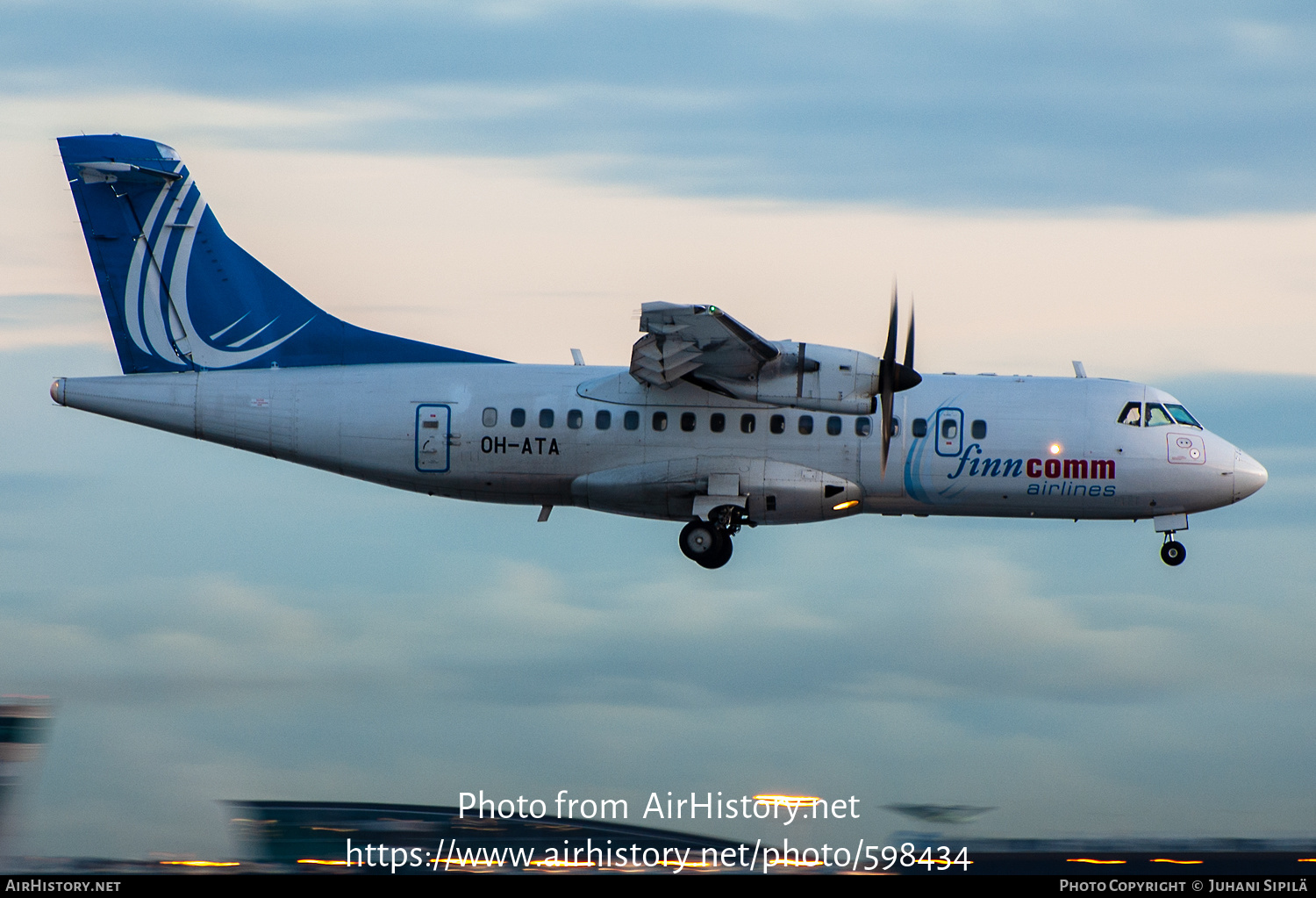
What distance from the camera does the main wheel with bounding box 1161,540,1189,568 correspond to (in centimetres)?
2750

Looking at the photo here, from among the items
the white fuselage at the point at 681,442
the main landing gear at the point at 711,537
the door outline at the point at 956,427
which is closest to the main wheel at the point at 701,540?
the main landing gear at the point at 711,537

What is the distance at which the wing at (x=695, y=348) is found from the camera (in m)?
23.2

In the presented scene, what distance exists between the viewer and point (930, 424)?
26.3 meters

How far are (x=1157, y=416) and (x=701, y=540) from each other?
9788 millimetres

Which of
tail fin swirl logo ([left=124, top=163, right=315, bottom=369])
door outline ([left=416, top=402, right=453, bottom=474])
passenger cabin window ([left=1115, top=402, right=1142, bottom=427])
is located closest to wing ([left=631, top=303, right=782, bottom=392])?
door outline ([left=416, top=402, right=453, bottom=474])

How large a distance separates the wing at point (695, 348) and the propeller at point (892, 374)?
6.72 ft

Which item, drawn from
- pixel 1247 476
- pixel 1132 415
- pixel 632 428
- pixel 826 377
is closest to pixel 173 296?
pixel 632 428

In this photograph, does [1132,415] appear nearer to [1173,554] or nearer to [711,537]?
[1173,554]

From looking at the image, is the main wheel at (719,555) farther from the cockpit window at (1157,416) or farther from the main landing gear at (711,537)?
the cockpit window at (1157,416)

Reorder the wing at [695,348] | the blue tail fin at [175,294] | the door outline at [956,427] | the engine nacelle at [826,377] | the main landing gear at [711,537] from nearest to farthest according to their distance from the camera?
the wing at [695,348]
the engine nacelle at [826,377]
the main landing gear at [711,537]
the door outline at [956,427]
the blue tail fin at [175,294]

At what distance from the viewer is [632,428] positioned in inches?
1027

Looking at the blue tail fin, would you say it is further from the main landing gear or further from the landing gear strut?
the landing gear strut

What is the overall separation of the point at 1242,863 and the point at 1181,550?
11.7 m

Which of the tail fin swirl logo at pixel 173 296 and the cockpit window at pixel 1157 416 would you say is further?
the tail fin swirl logo at pixel 173 296
